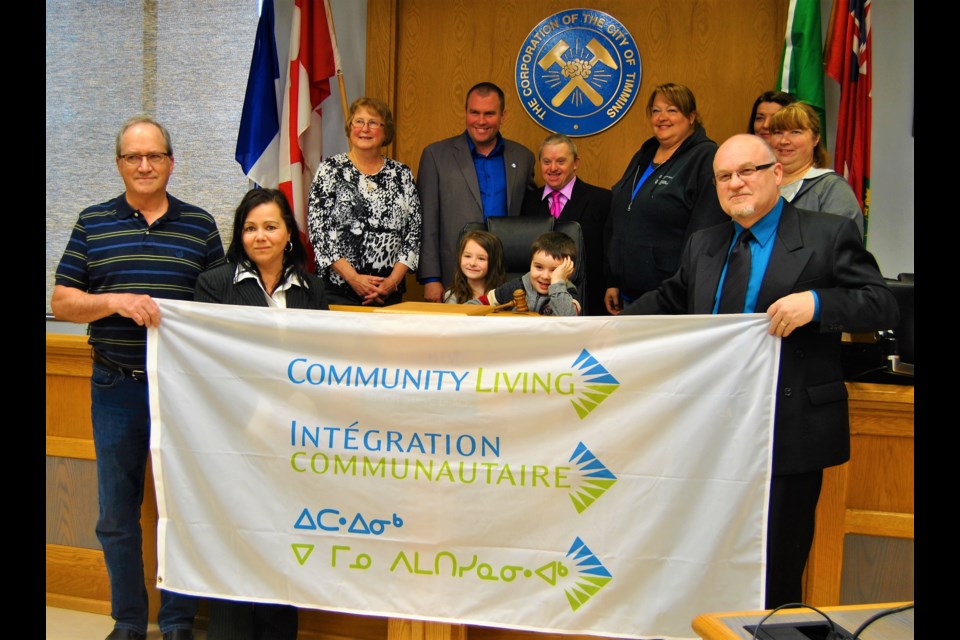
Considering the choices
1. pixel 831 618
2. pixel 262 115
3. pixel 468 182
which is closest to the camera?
pixel 831 618

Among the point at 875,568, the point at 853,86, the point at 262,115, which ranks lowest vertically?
the point at 875,568

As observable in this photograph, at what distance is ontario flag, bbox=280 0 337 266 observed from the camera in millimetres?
4516

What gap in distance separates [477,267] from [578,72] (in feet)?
5.87

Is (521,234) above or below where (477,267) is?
above

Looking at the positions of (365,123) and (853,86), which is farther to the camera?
(853,86)

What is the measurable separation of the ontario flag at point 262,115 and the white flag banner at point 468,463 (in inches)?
77.4

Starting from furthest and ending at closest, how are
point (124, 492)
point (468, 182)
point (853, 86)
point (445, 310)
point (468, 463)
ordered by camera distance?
point (853, 86), point (468, 182), point (124, 492), point (445, 310), point (468, 463)

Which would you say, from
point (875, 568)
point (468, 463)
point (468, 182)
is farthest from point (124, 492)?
point (875, 568)

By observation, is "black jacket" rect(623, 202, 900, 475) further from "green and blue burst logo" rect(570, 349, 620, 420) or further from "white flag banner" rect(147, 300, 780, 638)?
"green and blue burst logo" rect(570, 349, 620, 420)

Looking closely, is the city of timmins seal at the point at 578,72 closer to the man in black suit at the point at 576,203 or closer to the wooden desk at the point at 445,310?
the man in black suit at the point at 576,203

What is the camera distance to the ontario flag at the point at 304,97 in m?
4.52

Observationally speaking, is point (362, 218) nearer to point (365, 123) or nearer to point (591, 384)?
point (365, 123)

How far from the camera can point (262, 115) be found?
4508 millimetres

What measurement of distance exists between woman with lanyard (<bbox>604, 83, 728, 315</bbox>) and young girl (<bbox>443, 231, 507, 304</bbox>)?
0.54m
